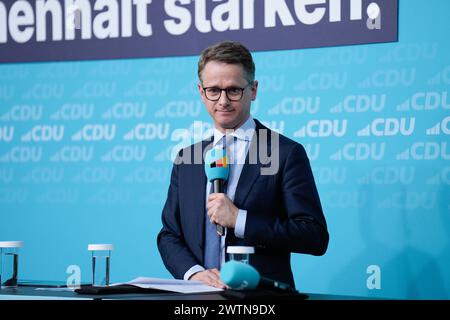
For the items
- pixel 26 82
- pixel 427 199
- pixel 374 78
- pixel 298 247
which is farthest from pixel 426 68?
pixel 26 82

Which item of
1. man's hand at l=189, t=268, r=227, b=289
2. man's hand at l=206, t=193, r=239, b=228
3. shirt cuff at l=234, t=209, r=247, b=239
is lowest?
man's hand at l=189, t=268, r=227, b=289

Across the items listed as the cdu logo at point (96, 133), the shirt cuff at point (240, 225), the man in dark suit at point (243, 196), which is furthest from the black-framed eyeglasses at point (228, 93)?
the cdu logo at point (96, 133)

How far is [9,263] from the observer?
326cm

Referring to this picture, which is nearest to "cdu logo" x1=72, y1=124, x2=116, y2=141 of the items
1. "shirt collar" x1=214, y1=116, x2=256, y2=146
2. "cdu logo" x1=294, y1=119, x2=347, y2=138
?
"cdu logo" x1=294, y1=119, x2=347, y2=138

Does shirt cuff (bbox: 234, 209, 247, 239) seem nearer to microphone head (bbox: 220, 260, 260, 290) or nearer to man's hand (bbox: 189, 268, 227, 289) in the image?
man's hand (bbox: 189, 268, 227, 289)

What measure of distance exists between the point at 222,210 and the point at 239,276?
58 centimetres

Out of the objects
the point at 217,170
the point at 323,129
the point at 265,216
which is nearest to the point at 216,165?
the point at 217,170

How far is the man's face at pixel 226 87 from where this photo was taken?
3119 mm

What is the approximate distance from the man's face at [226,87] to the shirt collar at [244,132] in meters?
0.03

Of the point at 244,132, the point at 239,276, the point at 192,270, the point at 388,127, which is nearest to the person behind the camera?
the point at 239,276

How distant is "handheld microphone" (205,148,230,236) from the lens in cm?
292

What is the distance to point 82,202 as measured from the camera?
508 centimetres

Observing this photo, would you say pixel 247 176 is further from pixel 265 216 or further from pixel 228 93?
pixel 228 93
